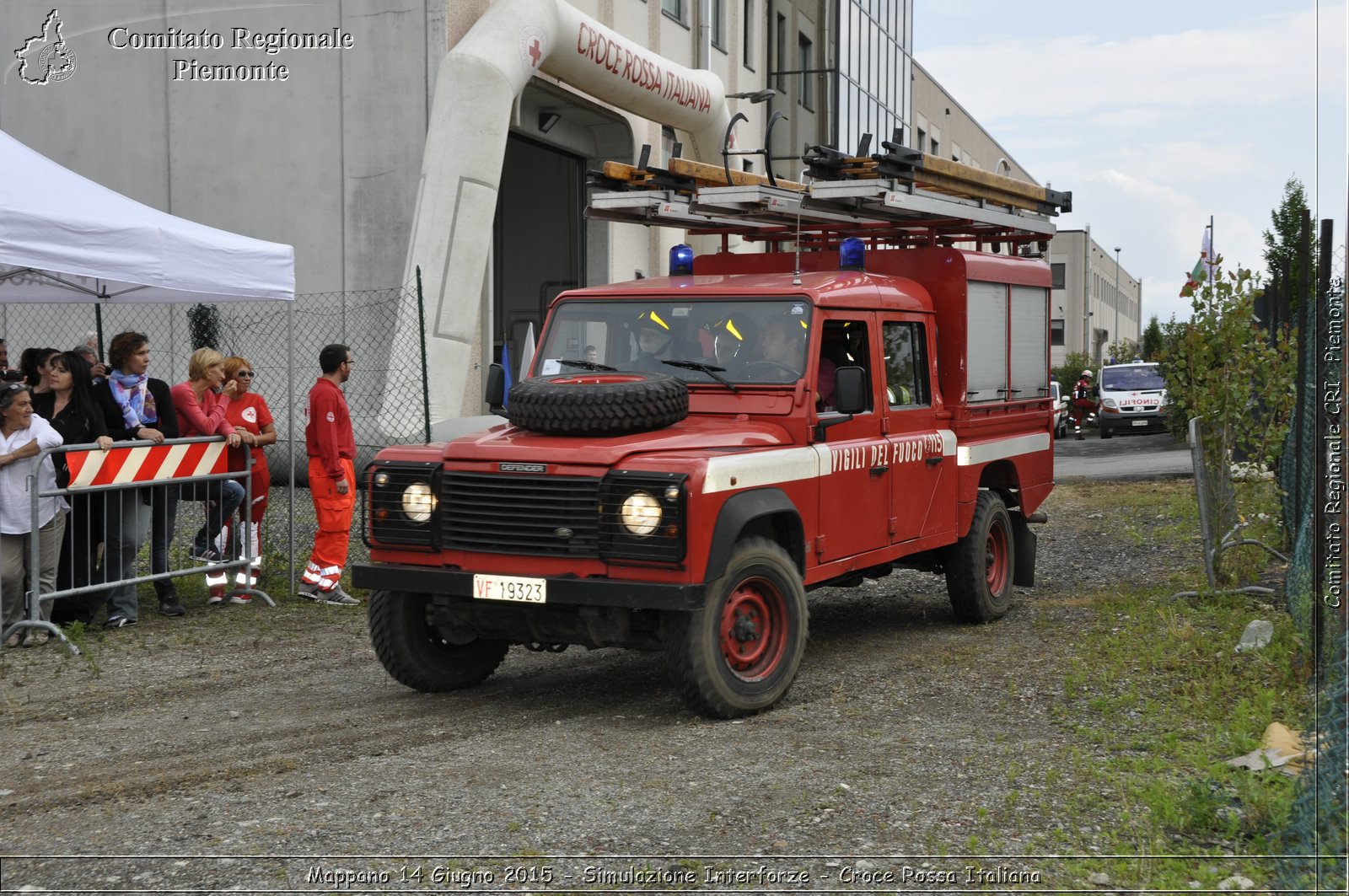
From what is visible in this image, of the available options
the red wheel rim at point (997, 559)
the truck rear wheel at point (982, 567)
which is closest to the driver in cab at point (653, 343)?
the truck rear wheel at point (982, 567)

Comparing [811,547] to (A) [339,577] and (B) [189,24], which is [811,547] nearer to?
(A) [339,577]

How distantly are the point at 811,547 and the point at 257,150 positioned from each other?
526 inches

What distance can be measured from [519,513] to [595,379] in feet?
3.37

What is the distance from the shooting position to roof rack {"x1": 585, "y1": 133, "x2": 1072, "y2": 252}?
8.59m

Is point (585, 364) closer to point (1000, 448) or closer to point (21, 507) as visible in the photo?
point (1000, 448)

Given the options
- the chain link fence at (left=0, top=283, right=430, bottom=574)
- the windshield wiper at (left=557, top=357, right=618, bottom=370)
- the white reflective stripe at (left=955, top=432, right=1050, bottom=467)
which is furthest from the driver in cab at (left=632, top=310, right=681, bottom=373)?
the chain link fence at (left=0, top=283, right=430, bottom=574)

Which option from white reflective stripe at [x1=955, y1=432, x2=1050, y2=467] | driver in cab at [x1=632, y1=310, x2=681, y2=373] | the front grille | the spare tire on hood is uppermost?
driver in cab at [x1=632, y1=310, x2=681, y2=373]

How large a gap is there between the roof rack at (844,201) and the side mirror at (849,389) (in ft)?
4.31

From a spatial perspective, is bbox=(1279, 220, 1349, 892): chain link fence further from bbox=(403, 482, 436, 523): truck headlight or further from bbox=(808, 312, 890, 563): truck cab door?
bbox=(403, 482, 436, 523): truck headlight

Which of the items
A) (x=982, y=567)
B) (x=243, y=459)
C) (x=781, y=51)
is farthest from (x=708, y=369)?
(x=781, y=51)

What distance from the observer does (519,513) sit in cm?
651

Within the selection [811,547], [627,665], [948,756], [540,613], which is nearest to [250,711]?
[540,613]

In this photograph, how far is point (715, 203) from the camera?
8.80 metres

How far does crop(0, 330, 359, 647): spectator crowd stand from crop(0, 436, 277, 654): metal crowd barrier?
18 mm
